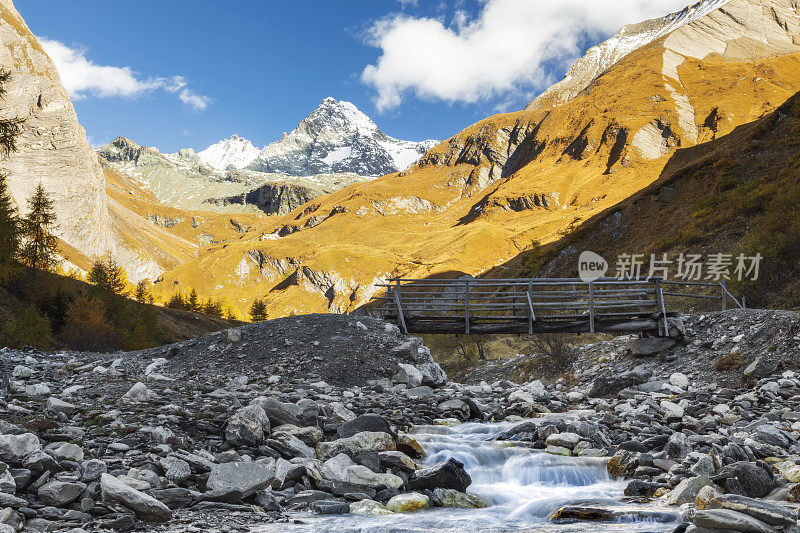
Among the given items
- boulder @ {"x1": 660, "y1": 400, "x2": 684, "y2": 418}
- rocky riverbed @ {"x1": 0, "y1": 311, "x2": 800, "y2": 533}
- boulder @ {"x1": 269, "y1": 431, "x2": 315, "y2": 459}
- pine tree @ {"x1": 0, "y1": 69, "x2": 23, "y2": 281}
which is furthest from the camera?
pine tree @ {"x1": 0, "y1": 69, "x2": 23, "y2": 281}

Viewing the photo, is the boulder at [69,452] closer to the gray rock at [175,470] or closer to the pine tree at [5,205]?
the gray rock at [175,470]

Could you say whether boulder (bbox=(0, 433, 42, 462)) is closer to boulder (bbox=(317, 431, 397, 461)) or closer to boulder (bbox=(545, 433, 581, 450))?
boulder (bbox=(317, 431, 397, 461))

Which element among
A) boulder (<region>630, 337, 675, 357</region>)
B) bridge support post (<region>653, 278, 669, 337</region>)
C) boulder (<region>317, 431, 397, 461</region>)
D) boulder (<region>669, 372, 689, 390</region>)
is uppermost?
bridge support post (<region>653, 278, 669, 337</region>)

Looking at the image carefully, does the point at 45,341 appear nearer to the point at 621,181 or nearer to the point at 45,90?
the point at 45,90

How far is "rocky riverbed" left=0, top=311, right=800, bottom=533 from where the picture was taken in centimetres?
649

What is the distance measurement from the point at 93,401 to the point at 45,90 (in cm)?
17967

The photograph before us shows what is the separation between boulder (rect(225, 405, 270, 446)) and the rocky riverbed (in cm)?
3

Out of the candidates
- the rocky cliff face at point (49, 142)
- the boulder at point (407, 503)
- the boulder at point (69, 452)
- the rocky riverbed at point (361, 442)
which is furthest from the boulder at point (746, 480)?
the rocky cliff face at point (49, 142)

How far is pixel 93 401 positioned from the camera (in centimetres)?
1056

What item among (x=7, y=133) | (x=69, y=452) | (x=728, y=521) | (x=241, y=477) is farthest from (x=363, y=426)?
(x=7, y=133)

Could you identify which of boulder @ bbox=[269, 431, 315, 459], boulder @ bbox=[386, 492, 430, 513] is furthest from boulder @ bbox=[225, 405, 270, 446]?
boulder @ bbox=[386, 492, 430, 513]

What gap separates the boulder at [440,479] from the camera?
27.7ft

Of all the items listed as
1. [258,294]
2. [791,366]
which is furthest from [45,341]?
[258,294]

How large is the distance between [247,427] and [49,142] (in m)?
175
